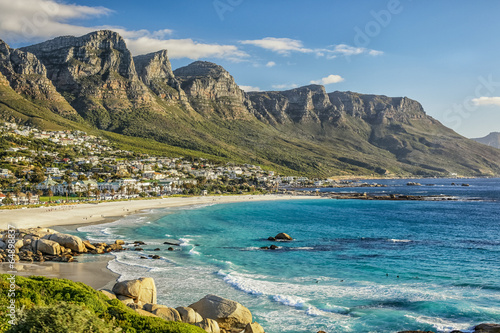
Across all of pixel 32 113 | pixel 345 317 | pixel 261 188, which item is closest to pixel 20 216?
pixel 345 317

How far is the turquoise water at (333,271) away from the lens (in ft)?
76.2

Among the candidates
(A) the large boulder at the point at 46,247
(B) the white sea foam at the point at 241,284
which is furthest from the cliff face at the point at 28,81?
(B) the white sea foam at the point at 241,284

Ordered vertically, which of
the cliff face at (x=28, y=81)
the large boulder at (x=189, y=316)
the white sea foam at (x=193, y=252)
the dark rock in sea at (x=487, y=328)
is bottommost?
the white sea foam at (x=193, y=252)

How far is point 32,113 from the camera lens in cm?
17050

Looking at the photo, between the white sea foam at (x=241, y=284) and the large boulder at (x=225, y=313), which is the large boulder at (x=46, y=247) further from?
the large boulder at (x=225, y=313)

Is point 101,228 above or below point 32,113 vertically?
below

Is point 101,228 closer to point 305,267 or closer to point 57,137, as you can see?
point 305,267

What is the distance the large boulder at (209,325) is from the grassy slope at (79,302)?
124 inches

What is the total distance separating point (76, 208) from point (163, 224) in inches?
1047

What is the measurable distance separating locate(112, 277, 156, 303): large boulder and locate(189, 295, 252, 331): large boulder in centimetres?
350

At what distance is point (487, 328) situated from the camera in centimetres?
2014

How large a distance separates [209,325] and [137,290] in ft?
19.9

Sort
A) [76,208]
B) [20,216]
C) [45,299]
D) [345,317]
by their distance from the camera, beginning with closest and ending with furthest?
[45,299]
[345,317]
[20,216]
[76,208]

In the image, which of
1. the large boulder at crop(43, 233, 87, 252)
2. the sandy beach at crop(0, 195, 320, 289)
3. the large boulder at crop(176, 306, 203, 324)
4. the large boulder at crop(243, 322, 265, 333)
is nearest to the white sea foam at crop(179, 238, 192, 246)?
the sandy beach at crop(0, 195, 320, 289)
